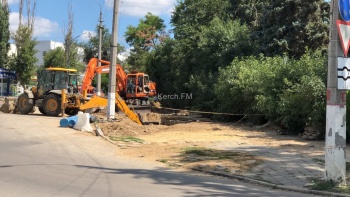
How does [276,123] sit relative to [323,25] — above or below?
below

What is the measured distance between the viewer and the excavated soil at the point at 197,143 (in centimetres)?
1144

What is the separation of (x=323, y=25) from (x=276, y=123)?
35.8 feet

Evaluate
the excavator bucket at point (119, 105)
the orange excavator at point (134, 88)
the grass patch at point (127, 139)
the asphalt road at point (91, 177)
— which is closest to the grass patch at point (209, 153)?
the asphalt road at point (91, 177)

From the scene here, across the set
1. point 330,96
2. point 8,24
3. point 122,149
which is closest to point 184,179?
point 330,96

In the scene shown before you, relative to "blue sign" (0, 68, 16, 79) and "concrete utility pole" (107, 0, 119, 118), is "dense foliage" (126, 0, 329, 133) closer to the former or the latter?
"concrete utility pole" (107, 0, 119, 118)

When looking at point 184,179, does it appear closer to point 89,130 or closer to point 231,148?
point 231,148

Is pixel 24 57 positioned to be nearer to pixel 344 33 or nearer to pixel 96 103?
pixel 96 103

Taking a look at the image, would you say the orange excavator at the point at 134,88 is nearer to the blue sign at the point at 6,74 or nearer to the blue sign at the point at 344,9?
the blue sign at the point at 6,74

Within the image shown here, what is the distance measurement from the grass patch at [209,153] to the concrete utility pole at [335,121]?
389 centimetres

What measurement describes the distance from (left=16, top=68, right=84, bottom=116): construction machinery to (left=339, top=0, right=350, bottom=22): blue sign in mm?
18869

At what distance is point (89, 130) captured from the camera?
18.2 meters

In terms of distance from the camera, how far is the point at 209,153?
12961 millimetres

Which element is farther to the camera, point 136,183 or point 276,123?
point 276,123

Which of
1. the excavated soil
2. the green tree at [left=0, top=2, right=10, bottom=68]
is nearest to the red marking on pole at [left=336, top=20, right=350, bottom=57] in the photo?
the excavated soil
